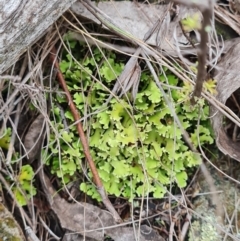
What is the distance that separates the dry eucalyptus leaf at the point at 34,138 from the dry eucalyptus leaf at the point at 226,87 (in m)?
0.76

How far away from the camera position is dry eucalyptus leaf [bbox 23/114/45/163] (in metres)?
1.97

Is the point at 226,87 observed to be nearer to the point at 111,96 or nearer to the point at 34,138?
the point at 111,96

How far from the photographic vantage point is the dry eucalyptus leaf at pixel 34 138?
1973 millimetres

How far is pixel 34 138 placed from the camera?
198 centimetres

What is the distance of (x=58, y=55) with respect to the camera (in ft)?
6.40

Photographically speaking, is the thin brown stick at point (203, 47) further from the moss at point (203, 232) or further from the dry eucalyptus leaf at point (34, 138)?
the dry eucalyptus leaf at point (34, 138)

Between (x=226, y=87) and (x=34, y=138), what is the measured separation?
87 centimetres

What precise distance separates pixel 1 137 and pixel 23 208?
335 millimetres

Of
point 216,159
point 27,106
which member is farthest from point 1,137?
point 216,159

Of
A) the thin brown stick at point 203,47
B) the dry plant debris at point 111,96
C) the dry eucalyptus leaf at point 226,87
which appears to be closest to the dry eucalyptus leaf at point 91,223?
the dry plant debris at point 111,96

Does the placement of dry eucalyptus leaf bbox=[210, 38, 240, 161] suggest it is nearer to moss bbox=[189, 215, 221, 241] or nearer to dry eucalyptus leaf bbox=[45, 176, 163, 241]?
moss bbox=[189, 215, 221, 241]

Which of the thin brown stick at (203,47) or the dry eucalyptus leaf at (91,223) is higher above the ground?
the thin brown stick at (203,47)

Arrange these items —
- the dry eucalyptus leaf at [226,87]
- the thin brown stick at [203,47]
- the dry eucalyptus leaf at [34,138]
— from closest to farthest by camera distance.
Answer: the thin brown stick at [203,47], the dry eucalyptus leaf at [226,87], the dry eucalyptus leaf at [34,138]

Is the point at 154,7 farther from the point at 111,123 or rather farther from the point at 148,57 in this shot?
the point at 111,123
